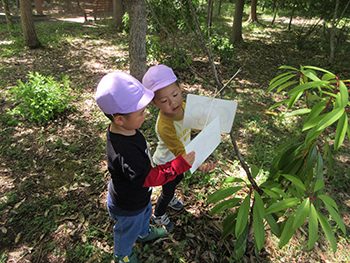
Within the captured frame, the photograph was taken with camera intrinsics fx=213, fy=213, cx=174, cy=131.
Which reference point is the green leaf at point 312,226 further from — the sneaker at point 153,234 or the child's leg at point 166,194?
the sneaker at point 153,234

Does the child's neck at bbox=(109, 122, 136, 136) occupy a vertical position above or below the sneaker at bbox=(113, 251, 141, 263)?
above

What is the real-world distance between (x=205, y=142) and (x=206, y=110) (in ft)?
0.63

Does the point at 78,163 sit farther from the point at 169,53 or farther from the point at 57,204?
the point at 169,53

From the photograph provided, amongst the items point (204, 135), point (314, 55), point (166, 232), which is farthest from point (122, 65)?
point (314, 55)

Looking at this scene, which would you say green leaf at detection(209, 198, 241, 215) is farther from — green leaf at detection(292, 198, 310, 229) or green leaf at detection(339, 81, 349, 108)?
green leaf at detection(339, 81, 349, 108)

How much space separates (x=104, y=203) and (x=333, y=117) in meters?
2.37

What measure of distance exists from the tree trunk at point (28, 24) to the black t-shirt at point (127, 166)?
22.6 feet

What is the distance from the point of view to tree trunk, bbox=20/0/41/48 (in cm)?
606

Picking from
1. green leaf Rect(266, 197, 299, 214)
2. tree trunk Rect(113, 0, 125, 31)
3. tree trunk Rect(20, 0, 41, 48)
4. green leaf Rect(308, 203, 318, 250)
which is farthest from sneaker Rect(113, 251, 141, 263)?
tree trunk Rect(113, 0, 125, 31)

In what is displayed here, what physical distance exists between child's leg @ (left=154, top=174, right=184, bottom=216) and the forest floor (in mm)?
307

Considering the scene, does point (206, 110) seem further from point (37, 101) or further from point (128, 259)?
point (37, 101)

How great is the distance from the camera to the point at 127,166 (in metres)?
1.28

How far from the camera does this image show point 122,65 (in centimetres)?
575

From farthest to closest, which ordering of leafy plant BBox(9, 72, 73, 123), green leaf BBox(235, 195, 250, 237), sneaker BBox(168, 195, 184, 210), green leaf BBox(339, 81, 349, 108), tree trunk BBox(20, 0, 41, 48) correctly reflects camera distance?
1. tree trunk BBox(20, 0, 41, 48)
2. leafy plant BBox(9, 72, 73, 123)
3. sneaker BBox(168, 195, 184, 210)
4. green leaf BBox(235, 195, 250, 237)
5. green leaf BBox(339, 81, 349, 108)
